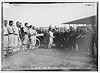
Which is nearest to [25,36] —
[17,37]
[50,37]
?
[17,37]

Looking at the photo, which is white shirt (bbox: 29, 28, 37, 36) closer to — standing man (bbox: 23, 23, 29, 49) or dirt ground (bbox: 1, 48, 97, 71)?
standing man (bbox: 23, 23, 29, 49)

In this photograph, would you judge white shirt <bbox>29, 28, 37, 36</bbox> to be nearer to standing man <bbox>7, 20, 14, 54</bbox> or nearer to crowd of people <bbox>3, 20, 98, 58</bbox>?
crowd of people <bbox>3, 20, 98, 58</bbox>

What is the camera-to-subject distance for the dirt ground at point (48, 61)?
4.67 ft

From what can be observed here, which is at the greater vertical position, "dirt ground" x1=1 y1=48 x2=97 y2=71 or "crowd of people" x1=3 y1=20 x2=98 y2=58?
"crowd of people" x1=3 y1=20 x2=98 y2=58

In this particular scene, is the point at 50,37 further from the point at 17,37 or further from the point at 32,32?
the point at 17,37

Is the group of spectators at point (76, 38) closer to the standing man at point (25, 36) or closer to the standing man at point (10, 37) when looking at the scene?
the standing man at point (25, 36)

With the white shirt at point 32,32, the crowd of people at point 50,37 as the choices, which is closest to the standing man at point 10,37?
the crowd of people at point 50,37

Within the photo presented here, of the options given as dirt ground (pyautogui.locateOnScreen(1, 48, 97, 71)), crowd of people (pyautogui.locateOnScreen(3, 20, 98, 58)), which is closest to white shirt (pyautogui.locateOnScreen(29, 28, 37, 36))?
crowd of people (pyautogui.locateOnScreen(3, 20, 98, 58))

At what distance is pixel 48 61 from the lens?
1431 millimetres

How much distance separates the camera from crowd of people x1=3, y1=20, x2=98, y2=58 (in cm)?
142

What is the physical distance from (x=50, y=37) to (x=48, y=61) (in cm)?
20

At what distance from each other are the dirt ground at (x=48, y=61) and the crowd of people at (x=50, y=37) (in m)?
0.05

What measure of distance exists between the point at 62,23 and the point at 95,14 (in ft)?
0.91

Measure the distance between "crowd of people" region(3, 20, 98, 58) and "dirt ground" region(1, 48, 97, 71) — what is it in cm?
5
